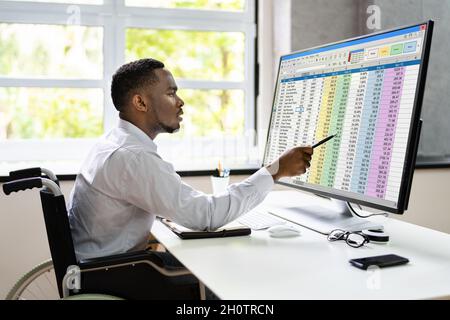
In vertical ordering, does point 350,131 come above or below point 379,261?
above

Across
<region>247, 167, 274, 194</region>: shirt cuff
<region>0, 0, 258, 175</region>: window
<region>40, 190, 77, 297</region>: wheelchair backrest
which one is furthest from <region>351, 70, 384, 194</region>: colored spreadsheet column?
<region>0, 0, 258, 175</region>: window

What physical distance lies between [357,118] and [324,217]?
37 cm

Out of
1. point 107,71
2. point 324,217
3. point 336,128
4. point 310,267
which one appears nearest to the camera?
point 310,267

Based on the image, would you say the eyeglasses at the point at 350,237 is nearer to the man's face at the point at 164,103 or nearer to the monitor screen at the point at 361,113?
the monitor screen at the point at 361,113

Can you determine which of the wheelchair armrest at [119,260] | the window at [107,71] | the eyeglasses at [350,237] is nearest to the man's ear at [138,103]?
the wheelchair armrest at [119,260]

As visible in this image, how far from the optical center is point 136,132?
1.58m

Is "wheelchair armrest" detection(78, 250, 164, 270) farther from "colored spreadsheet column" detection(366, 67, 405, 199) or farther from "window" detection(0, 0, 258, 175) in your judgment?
"window" detection(0, 0, 258, 175)

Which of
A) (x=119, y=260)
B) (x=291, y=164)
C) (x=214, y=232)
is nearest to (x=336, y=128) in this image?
(x=291, y=164)

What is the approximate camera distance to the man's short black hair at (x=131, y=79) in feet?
5.35

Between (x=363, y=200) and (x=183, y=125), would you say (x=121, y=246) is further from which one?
(x=183, y=125)

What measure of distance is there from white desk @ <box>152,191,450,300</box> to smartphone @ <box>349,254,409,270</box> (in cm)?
1

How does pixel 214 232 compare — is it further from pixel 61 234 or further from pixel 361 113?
pixel 361 113

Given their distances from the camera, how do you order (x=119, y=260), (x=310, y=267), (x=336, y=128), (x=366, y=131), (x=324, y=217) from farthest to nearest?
(x=324, y=217), (x=336, y=128), (x=366, y=131), (x=119, y=260), (x=310, y=267)
